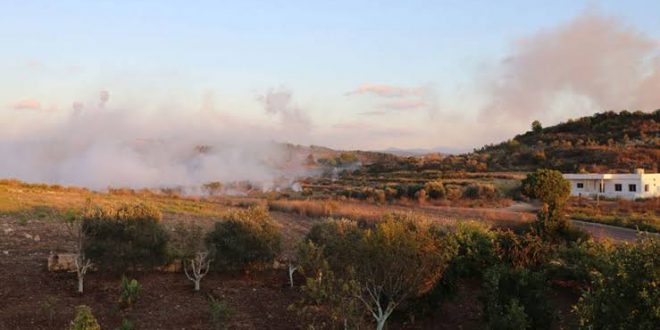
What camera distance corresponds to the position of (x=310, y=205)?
25484 mm

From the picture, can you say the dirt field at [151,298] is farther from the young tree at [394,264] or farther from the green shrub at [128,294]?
the young tree at [394,264]

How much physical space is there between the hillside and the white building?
6011mm

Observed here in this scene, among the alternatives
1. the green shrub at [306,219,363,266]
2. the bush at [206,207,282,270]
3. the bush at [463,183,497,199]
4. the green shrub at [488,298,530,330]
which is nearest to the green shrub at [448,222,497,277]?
the green shrub at [306,219,363,266]

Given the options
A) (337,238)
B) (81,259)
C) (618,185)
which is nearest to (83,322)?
(81,259)

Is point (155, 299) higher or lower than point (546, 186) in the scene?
lower

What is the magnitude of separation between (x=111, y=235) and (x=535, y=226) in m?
10.7

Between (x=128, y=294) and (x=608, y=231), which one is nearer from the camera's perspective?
(x=128, y=294)

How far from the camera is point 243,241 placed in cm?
1345

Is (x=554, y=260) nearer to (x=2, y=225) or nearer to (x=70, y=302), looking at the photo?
(x=70, y=302)

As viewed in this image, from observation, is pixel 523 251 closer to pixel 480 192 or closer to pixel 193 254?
pixel 193 254

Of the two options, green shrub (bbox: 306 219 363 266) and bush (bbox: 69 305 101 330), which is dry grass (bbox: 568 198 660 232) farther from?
bush (bbox: 69 305 101 330)

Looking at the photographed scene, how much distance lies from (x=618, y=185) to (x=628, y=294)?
40.1m

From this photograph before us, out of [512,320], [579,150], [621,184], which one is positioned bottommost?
[512,320]

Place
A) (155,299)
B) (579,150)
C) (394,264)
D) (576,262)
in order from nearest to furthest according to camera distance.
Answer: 1. (394,264)
2. (155,299)
3. (576,262)
4. (579,150)
